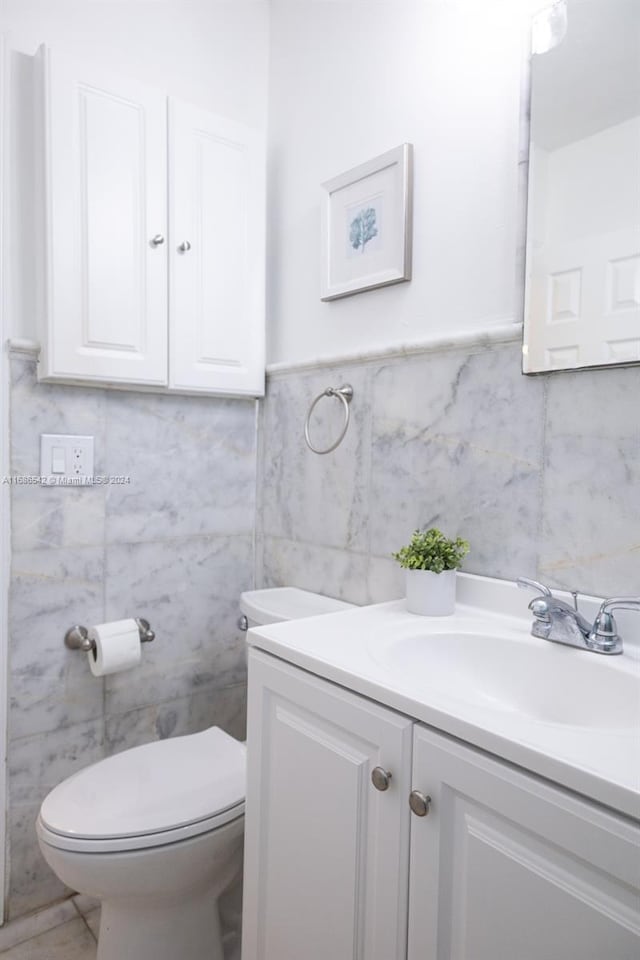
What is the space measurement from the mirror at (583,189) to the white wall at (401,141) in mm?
71

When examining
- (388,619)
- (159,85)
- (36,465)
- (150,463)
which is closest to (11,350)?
(36,465)

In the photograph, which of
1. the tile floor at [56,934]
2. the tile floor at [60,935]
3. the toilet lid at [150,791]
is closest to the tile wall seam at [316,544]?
the toilet lid at [150,791]

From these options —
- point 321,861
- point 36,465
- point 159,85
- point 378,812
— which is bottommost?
point 321,861

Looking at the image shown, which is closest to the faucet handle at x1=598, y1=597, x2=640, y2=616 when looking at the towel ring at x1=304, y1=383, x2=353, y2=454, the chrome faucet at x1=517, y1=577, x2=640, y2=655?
the chrome faucet at x1=517, y1=577, x2=640, y2=655

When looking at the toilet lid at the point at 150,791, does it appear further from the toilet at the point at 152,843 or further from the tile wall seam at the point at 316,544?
the tile wall seam at the point at 316,544

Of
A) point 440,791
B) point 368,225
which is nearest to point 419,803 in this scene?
point 440,791

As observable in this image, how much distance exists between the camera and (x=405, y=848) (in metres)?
0.75

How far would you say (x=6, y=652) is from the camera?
4.72 ft

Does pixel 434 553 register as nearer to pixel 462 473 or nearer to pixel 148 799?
pixel 462 473

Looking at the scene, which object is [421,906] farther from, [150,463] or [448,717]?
[150,463]

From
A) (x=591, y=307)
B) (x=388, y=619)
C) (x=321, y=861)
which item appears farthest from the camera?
(x=388, y=619)

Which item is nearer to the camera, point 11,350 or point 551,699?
point 551,699

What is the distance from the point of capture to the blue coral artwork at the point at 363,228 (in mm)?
1446

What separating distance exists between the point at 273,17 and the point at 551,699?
6.50 ft
